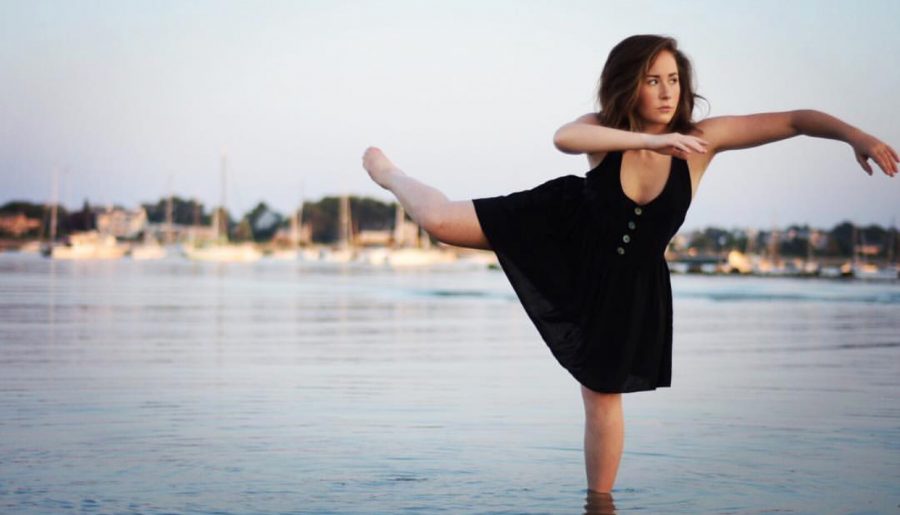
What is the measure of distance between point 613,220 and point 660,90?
485 millimetres

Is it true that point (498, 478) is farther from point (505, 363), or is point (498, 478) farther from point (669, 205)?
point (505, 363)

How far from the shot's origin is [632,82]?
14.8 ft

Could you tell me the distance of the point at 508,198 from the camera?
4809 millimetres

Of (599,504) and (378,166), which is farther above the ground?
(378,166)

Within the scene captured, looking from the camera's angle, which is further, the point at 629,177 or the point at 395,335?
the point at 395,335

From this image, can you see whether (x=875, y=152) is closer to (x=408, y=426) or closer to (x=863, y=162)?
(x=863, y=162)

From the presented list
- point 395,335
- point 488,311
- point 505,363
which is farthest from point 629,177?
point 488,311

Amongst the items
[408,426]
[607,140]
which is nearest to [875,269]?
[408,426]

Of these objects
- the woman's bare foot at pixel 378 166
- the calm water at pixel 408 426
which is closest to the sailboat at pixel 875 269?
the calm water at pixel 408 426

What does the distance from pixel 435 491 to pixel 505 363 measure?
589cm

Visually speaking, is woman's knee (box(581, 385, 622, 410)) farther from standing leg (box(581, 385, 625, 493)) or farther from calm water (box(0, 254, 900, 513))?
calm water (box(0, 254, 900, 513))

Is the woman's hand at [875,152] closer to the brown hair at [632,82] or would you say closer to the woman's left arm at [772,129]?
the woman's left arm at [772,129]

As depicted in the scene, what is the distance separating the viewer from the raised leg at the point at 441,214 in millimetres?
4781

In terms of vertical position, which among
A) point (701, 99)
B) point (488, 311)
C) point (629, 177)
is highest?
point (701, 99)
